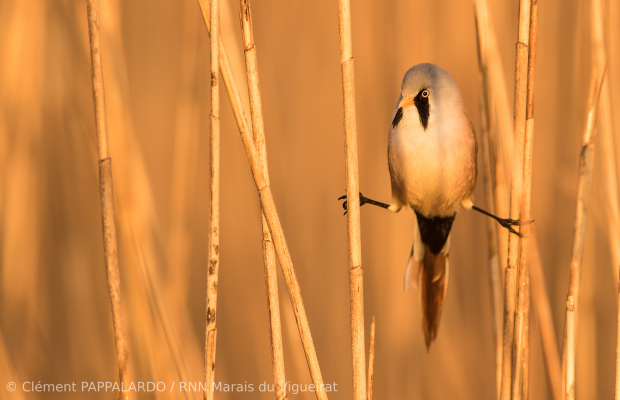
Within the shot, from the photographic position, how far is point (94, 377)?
1.79 meters

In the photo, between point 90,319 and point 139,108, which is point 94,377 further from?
point 139,108

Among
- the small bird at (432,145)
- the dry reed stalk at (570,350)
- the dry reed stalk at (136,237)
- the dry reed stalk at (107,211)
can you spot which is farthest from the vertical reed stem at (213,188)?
the dry reed stalk at (570,350)

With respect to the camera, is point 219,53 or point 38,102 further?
point 38,102

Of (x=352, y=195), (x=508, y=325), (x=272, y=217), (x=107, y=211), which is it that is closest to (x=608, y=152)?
(x=508, y=325)

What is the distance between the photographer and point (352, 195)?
852 mm

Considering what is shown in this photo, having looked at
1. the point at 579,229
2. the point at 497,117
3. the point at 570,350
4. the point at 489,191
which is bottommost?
the point at 570,350

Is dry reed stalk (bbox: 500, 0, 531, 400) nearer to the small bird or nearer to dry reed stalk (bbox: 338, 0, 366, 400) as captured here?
the small bird

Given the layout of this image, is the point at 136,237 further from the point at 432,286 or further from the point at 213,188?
the point at 432,286

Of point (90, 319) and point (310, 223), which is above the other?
point (310, 223)

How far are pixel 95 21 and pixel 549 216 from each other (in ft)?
5.64

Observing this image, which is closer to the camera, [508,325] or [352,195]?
[352,195]

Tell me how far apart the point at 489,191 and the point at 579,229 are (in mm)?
253

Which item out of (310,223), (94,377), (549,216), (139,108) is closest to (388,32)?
(310,223)

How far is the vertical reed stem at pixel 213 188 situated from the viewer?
80 centimetres
